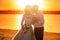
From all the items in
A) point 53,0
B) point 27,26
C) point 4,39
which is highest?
point 53,0

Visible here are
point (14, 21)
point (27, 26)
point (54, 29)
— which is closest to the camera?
point (27, 26)

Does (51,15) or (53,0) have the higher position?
(53,0)

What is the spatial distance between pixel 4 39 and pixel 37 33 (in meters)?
1.27

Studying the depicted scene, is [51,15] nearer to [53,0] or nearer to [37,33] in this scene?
[53,0]

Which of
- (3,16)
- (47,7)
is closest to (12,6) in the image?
(3,16)

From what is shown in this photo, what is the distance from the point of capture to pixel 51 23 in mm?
5043

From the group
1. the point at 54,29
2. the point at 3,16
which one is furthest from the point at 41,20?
the point at 3,16

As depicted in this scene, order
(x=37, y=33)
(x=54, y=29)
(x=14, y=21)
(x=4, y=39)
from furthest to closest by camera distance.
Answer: (x=14, y=21) → (x=54, y=29) → (x=4, y=39) → (x=37, y=33)

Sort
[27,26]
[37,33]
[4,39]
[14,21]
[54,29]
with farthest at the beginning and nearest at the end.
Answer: [14,21], [54,29], [4,39], [37,33], [27,26]

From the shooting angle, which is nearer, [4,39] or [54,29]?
[4,39]

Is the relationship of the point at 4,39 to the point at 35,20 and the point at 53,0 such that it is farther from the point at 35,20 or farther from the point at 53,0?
the point at 53,0

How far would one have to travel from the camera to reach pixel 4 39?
4016mm

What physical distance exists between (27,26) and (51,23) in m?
2.25

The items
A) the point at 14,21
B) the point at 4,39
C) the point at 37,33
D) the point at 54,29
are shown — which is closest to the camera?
the point at 37,33
